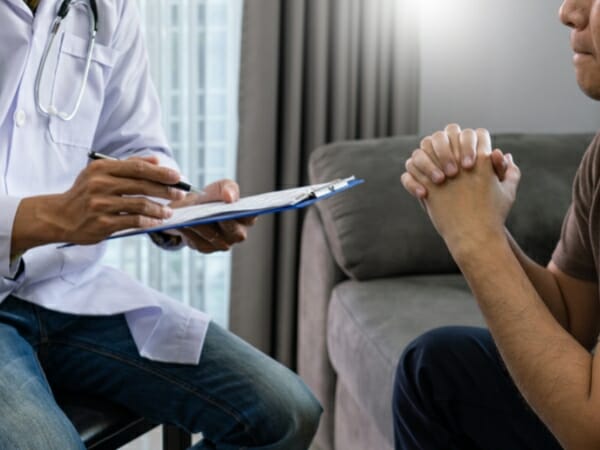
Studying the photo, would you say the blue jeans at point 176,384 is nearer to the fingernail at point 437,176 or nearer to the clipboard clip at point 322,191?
the clipboard clip at point 322,191

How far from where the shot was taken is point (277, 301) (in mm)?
3080

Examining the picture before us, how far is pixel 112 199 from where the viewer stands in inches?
55.0

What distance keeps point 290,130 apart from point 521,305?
177 cm

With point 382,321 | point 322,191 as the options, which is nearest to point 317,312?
point 382,321

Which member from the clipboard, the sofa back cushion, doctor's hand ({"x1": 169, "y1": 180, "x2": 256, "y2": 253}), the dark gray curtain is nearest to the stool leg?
doctor's hand ({"x1": 169, "y1": 180, "x2": 256, "y2": 253})

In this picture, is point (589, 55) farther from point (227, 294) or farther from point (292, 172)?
point (227, 294)

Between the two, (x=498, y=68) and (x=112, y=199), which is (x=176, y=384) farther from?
(x=498, y=68)

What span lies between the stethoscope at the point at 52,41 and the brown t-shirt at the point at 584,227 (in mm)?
811

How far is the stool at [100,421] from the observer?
5.15 ft

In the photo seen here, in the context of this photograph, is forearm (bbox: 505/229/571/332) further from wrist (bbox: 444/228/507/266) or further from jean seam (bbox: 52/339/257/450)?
jean seam (bbox: 52/339/257/450)

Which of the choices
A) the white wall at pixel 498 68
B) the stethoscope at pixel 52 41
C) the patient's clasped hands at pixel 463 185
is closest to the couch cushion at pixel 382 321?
the patient's clasped hands at pixel 463 185

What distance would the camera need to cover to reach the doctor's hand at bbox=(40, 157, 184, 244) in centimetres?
139

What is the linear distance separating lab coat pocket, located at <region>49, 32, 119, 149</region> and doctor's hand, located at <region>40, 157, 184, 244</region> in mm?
306

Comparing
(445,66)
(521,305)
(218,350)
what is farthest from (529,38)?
(521,305)
